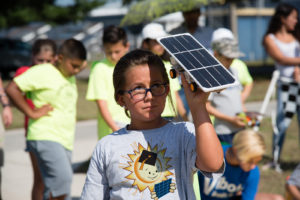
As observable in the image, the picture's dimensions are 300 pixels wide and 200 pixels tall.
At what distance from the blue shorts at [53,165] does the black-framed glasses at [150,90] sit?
2.08m

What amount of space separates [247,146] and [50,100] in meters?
1.79

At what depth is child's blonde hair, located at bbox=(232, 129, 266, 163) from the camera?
133 inches

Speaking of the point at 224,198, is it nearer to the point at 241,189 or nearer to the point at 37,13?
the point at 241,189

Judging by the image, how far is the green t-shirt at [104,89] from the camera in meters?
4.27

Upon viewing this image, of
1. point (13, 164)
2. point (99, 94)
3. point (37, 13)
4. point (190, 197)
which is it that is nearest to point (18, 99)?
point (99, 94)

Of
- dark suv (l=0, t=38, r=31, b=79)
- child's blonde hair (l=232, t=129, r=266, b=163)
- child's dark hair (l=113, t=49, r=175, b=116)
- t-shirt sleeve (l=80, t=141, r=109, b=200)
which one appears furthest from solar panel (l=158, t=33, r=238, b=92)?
dark suv (l=0, t=38, r=31, b=79)

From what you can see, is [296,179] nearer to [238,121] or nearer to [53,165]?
[238,121]

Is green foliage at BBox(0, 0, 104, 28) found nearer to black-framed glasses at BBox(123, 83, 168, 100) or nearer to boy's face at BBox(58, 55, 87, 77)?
boy's face at BBox(58, 55, 87, 77)

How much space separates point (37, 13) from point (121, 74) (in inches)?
978

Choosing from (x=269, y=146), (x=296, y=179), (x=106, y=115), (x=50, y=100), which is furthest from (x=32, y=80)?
(x=269, y=146)

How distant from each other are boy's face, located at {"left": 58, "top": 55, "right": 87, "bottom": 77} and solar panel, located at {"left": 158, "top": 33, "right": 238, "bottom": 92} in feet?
7.46

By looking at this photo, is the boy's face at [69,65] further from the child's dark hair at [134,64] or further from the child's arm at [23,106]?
the child's dark hair at [134,64]

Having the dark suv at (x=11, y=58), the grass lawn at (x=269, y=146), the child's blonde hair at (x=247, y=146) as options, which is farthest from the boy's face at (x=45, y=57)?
the dark suv at (x=11, y=58)

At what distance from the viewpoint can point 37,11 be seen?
26.0 meters
